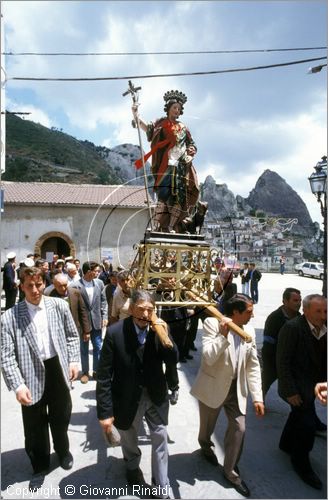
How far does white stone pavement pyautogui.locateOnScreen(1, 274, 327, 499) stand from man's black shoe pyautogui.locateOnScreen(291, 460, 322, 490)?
4cm

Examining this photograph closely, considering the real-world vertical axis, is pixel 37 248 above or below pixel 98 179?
A: below

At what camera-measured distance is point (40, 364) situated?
2.97 metres

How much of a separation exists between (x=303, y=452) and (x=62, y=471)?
2.18 m

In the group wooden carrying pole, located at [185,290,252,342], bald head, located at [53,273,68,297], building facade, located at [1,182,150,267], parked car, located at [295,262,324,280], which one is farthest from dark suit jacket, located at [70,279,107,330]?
parked car, located at [295,262,324,280]

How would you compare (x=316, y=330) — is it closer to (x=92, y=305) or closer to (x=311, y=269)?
(x=92, y=305)

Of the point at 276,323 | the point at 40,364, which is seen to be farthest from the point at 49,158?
the point at 40,364

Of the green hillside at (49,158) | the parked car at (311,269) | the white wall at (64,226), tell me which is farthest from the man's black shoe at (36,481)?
the green hillside at (49,158)

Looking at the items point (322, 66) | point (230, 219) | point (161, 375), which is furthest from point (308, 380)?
point (322, 66)

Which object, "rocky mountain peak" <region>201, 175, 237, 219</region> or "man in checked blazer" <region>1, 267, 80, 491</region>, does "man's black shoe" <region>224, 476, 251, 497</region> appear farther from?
"rocky mountain peak" <region>201, 175, 237, 219</region>

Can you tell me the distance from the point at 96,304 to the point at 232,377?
9.35 feet

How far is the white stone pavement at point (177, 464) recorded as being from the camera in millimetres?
2910

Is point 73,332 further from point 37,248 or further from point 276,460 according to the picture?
point 37,248

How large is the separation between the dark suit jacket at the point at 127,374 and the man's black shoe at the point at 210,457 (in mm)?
835

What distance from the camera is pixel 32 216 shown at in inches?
743
